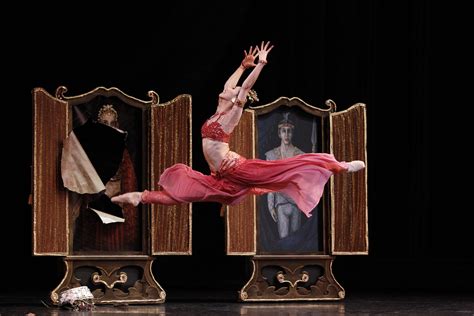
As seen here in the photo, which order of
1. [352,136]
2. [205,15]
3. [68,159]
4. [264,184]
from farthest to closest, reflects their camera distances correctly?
1. [205,15]
2. [352,136]
3. [68,159]
4. [264,184]

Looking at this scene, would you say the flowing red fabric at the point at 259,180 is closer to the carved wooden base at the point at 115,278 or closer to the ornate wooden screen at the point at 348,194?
the carved wooden base at the point at 115,278

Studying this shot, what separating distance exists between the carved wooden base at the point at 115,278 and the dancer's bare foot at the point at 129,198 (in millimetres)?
717

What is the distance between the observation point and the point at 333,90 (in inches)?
382

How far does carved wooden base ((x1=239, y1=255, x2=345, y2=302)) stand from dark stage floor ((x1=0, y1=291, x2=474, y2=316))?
0.39 ft

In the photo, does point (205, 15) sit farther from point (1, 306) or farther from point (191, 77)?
point (1, 306)

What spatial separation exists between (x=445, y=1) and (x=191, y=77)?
2245 mm

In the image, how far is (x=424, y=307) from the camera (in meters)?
8.12

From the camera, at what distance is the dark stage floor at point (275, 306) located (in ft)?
25.5

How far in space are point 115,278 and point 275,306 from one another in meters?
1.19

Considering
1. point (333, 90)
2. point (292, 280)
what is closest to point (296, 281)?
point (292, 280)

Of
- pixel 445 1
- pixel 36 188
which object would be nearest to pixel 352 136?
pixel 445 1

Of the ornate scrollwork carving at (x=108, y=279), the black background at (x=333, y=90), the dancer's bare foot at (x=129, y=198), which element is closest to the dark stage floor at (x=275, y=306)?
the ornate scrollwork carving at (x=108, y=279)

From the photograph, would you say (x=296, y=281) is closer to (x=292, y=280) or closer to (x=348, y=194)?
(x=292, y=280)

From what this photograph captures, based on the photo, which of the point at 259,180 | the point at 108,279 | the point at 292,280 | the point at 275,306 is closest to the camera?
the point at 259,180
